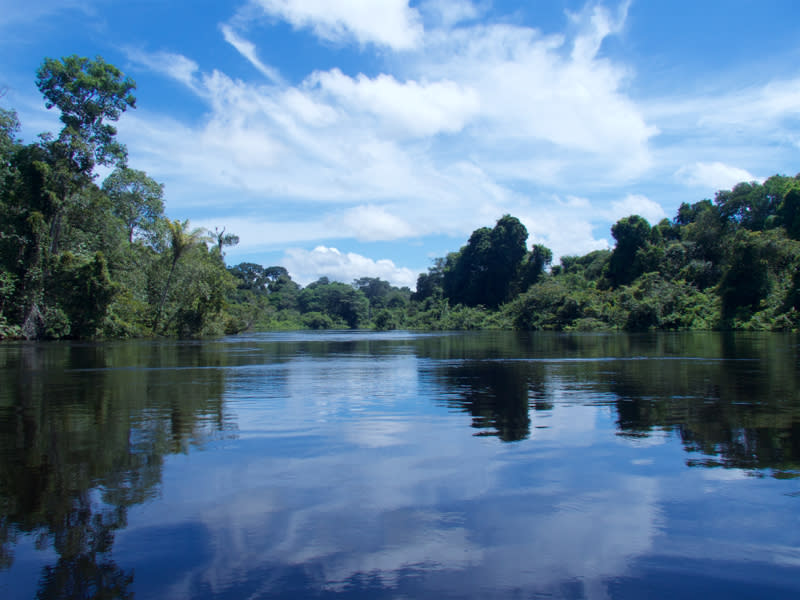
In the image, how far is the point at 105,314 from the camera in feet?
117

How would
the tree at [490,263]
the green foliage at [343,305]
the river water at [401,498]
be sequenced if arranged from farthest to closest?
the green foliage at [343,305]
the tree at [490,263]
the river water at [401,498]

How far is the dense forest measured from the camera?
33031 mm

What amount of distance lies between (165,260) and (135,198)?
6.04 metres

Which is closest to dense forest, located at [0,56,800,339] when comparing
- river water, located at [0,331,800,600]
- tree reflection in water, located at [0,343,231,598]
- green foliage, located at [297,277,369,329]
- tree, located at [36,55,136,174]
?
tree, located at [36,55,136,174]

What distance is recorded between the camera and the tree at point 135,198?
45781mm

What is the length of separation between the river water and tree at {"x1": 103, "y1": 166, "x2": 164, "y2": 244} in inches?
1650

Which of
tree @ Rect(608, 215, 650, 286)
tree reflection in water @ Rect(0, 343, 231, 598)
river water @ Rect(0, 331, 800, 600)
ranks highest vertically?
tree @ Rect(608, 215, 650, 286)

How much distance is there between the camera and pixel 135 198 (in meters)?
46.8

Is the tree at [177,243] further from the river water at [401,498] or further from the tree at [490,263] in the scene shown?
the tree at [490,263]

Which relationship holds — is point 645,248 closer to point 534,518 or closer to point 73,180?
point 73,180

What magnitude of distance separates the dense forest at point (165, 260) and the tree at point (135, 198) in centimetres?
10

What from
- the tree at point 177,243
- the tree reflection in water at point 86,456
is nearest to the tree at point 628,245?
the tree at point 177,243

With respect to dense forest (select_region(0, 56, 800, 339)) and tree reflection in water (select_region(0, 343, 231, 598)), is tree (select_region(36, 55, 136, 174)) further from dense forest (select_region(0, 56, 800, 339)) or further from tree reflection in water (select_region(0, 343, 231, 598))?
tree reflection in water (select_region(0, 343, 231, 598))

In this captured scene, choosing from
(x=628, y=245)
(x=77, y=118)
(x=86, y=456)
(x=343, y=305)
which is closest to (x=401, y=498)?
(x=86, y=456)
